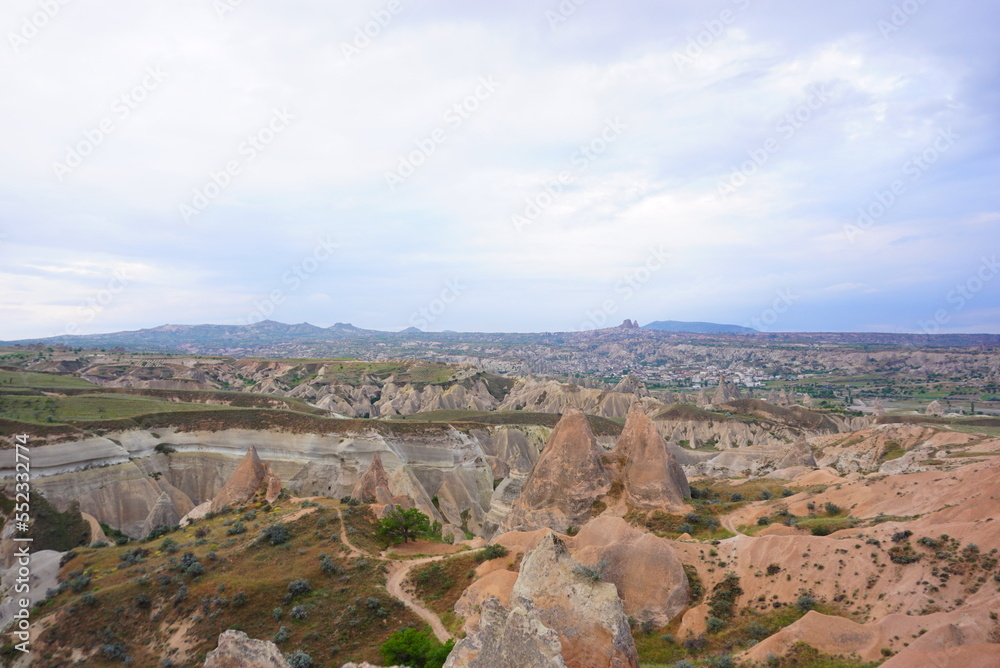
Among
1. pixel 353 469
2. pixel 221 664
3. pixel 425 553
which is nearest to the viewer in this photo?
pixel 221 664

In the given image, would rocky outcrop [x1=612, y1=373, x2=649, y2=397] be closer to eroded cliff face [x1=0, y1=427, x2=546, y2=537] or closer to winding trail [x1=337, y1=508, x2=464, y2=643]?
eroded cliff face [x1=0, y1=427, x2=546, y2=537]

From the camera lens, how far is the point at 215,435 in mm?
52438

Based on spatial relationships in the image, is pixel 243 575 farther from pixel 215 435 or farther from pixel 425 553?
pixel 215 435

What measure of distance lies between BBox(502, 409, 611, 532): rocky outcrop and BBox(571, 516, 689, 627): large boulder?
7850mm

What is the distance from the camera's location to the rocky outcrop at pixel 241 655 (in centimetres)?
1192

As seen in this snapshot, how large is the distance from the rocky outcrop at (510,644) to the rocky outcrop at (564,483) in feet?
65.1

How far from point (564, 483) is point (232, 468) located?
37.7 m

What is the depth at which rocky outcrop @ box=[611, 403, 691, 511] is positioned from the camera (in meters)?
33.5

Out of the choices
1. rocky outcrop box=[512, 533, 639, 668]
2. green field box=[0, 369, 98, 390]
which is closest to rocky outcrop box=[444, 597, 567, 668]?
rocky outcrop box=[512, 533, 639, 668]

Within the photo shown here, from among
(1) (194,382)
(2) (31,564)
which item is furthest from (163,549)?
(1) (194,382)

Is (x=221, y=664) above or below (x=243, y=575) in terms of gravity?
above

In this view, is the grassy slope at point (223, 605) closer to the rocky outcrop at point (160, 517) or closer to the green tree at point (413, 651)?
the green tree at point (413, 651)

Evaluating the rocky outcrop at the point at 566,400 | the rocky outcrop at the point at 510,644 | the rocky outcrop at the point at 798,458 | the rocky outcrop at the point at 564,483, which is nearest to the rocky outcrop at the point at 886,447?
the rocky outcrop at the point at 798,458

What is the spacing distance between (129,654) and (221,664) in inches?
569
